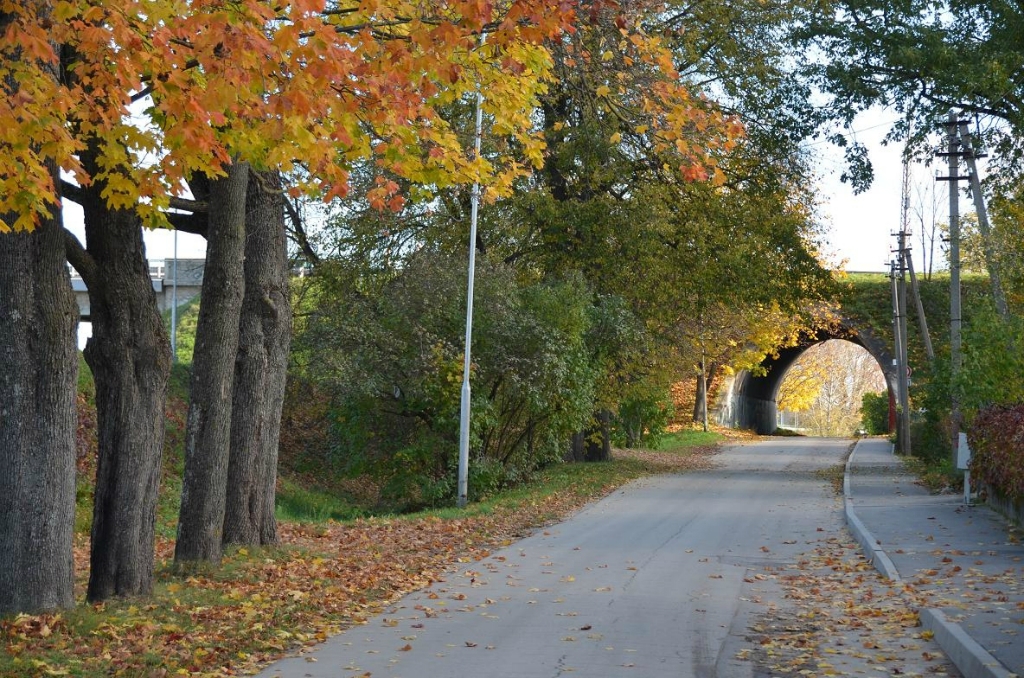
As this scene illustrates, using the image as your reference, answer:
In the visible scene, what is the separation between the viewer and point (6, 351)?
8.48 metres

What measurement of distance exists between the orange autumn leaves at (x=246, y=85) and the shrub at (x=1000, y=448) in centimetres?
A: 807

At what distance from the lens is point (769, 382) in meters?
76.6

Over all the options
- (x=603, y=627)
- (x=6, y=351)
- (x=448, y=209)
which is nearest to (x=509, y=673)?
(x=603, y=627)

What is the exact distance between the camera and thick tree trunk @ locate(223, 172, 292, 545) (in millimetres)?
12438

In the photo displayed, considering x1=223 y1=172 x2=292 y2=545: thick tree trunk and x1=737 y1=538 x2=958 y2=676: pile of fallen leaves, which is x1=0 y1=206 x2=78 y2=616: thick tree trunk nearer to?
x1=223 y1=172 x2=292 y2=545: thick tree trunk

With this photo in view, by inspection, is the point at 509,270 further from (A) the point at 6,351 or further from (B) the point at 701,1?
(A) the point at 6,351

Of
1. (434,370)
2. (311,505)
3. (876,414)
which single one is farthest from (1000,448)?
(876,414)

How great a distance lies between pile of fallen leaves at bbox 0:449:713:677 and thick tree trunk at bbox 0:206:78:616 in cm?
39

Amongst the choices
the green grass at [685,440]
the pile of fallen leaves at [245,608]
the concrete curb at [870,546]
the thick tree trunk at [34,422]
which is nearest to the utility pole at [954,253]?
the concrete curb at [870,546]

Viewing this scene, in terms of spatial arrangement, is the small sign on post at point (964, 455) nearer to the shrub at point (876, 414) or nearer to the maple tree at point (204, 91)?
the maple tree at point (204, 91)

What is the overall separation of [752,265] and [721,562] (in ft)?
50.7

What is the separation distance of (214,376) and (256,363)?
1261 mm

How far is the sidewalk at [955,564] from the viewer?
26.0 ft

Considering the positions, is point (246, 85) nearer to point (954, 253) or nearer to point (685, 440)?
point (954, 253)
